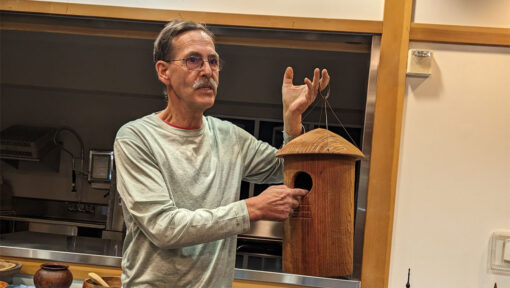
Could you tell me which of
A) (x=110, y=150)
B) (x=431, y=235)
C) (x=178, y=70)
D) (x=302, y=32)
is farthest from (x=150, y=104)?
(x=178, y=70)

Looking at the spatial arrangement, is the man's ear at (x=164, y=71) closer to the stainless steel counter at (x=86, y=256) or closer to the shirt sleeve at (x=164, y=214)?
the shirt sleeve at (x=164, y=214)

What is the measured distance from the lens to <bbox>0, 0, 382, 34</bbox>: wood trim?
294cm

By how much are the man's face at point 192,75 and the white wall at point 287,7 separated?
1.29 metres

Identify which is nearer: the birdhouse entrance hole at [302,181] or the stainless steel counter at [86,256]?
the birdhouse entrance hole at [302,181]

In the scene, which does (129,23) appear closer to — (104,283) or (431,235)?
(104,283)

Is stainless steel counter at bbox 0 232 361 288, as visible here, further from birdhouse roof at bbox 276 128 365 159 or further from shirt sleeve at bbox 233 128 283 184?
birdhouse roof at bbox 276 128 365 159

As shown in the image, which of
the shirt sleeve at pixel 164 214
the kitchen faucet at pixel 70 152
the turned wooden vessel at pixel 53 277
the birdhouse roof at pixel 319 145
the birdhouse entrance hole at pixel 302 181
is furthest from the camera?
the kitchen faucet at pixel 70 152

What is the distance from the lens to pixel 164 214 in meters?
1.62

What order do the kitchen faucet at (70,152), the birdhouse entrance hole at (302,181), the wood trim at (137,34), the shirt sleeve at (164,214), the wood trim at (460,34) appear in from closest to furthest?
the shirt sleeve at (164,214)
the birdhouse entrance hole at (302,181)
the wood trim at (460,34)
the wood trim at (137,34)
the kitchen faucet at (70,152)

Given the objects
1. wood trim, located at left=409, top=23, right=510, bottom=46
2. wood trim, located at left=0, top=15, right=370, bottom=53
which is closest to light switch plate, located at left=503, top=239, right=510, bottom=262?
wood trim, located at left=409, top=23, right=510, bottom=46

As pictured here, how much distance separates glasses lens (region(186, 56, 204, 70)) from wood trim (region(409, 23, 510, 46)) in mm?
1469

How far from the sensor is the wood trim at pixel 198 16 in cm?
294

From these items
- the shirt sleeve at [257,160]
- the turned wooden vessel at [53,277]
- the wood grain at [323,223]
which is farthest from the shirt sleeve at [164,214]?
the turned wooden vessel at [53,277]

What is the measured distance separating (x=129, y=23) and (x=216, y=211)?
5.97ft
